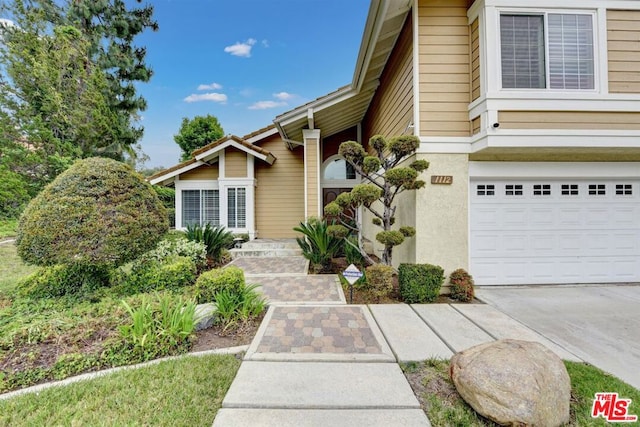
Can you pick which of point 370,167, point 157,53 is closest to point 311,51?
point 157,53

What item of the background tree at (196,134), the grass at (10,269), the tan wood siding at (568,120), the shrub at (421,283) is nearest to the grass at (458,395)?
the shrub at (421,283)

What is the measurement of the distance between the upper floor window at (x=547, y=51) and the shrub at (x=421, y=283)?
3628 millimetres

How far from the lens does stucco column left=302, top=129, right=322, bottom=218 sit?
8.92m

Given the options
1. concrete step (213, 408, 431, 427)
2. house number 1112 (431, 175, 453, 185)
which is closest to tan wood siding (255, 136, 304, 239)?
house number 1112 (431, 175, 453, 185)

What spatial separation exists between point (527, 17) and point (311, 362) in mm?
6799

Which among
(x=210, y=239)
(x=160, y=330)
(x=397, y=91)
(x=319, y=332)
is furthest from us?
(x=210, y=239)

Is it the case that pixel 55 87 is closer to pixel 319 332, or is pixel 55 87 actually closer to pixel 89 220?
pixel 89 220

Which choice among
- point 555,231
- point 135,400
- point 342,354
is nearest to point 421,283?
point 342,354

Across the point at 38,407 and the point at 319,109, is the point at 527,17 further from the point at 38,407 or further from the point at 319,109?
the point at 38,407

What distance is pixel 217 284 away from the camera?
13.6 ft

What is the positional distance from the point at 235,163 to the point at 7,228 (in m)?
9.61

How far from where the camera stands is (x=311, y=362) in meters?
2.88

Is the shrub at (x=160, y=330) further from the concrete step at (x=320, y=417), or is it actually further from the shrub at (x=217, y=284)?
the concrete step at (x=320, y=417)

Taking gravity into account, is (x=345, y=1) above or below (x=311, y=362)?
above
